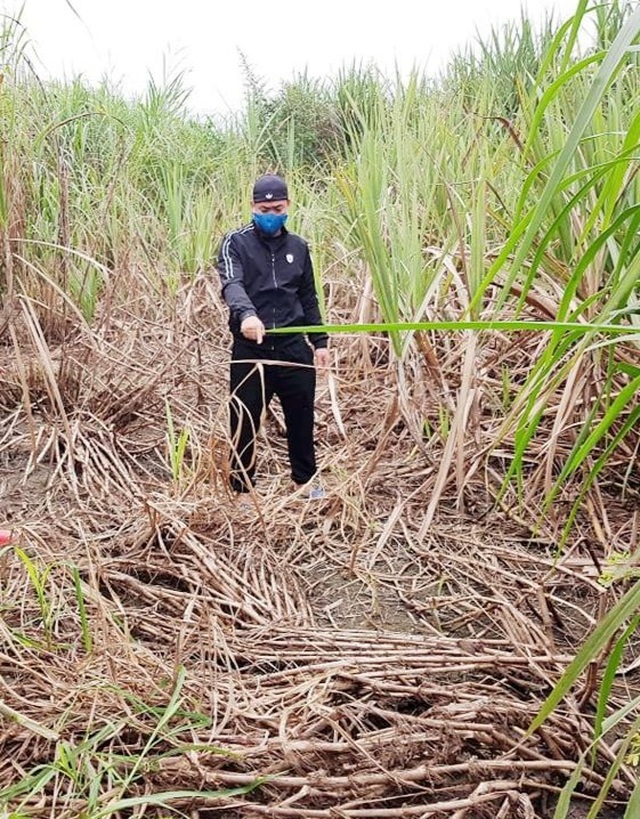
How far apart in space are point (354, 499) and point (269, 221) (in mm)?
1039

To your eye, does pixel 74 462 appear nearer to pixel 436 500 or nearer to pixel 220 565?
pixel 220 565

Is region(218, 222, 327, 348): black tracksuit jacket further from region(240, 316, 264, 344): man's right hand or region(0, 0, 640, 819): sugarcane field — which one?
region(240, 316, 264, 344): man's right hand

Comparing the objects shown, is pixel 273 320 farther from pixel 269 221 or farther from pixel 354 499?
pixel 354 499

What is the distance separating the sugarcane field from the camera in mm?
1333

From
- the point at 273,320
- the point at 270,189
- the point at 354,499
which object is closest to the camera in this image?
the point at 354,499

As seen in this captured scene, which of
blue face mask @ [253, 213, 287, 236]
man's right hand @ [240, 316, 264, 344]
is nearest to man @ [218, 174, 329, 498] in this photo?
blue face mask @ [253, 213, 287, 236]

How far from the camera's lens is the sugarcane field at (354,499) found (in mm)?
1333

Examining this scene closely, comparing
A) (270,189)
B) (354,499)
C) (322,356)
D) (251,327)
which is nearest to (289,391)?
(322,356)

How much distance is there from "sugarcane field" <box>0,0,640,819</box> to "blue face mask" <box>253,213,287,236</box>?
0.04ft

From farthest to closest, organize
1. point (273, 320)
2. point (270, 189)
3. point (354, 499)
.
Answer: point (273, 320) → point (270, 189) → point (354, 499)

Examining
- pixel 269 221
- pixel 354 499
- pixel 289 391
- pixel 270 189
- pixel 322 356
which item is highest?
pixel 270 189

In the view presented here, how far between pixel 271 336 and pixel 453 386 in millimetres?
692

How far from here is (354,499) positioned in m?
2.57

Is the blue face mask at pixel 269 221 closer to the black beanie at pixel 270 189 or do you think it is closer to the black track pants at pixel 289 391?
the black beanie at pixel 270 189
